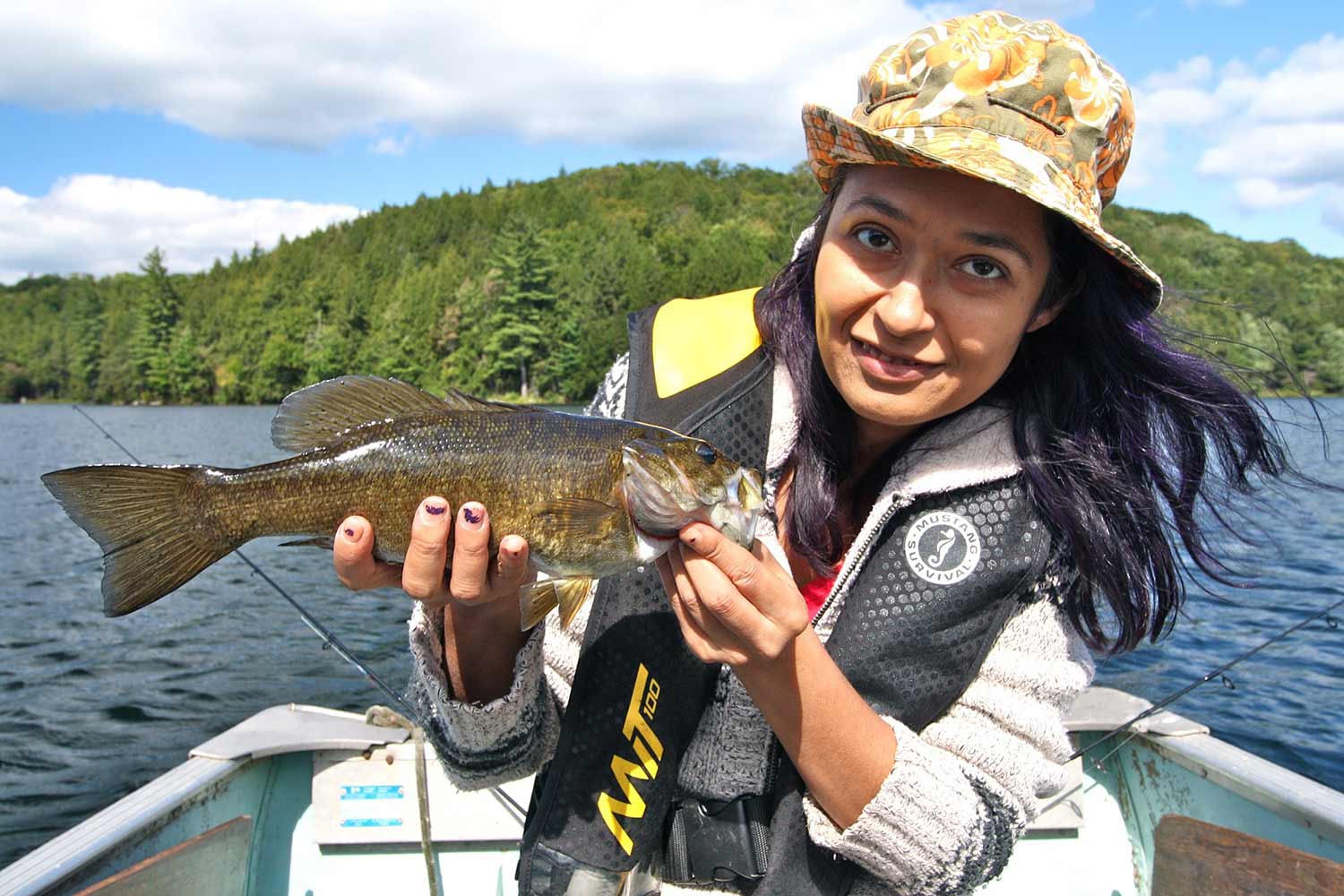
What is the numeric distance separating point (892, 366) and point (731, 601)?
0.76 m

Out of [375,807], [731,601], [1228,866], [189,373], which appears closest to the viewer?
[731,601]

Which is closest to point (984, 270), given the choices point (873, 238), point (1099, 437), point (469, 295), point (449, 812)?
point (873, 238)

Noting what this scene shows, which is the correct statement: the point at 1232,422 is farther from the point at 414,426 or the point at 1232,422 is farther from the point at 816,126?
the point at 414,426

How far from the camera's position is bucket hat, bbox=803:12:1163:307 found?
7.04 feet

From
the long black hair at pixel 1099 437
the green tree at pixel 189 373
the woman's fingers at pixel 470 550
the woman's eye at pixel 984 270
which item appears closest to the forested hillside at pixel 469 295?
the green tree at pixel 189 373

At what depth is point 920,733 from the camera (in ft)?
8.54

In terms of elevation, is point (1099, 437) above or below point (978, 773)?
above

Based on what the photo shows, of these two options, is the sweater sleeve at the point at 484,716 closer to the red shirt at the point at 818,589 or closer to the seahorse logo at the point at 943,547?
the red shirt at the point at 818,589

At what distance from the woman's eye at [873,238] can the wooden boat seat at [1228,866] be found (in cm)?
284

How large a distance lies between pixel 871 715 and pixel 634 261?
90289 mm

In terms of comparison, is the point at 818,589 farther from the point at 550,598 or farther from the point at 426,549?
the point at 426,549

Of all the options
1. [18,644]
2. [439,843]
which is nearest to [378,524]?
[439,843]

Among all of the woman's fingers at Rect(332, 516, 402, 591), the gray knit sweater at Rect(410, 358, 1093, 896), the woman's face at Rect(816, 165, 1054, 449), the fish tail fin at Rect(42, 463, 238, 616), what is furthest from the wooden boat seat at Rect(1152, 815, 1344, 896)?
the fish tail fin at Rect(42, 463, 238, 616)

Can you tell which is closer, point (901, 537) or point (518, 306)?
point (901, 537)
